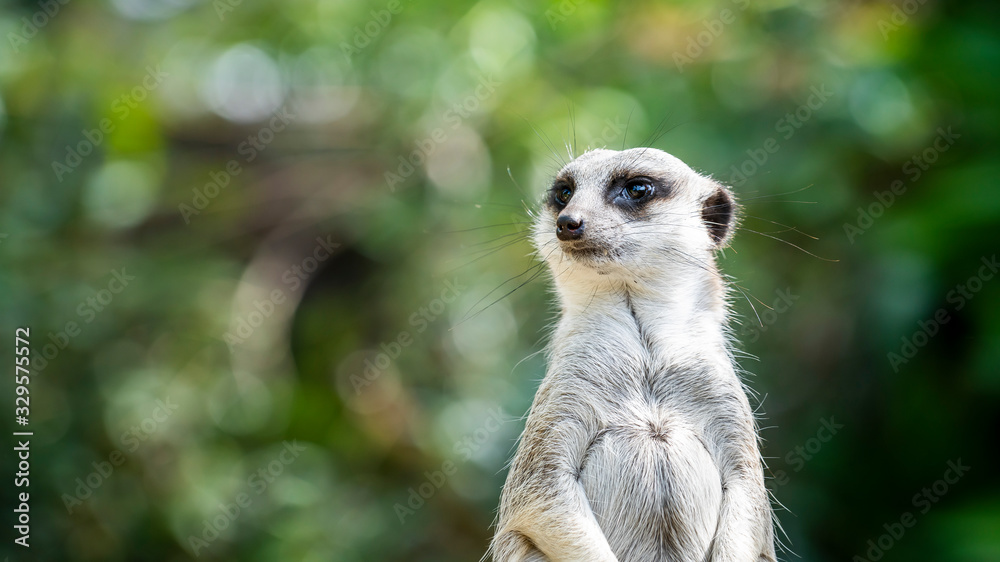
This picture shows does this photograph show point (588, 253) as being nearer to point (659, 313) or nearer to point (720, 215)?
point (659, 313)

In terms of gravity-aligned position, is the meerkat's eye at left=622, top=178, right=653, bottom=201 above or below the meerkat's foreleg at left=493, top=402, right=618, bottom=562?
above

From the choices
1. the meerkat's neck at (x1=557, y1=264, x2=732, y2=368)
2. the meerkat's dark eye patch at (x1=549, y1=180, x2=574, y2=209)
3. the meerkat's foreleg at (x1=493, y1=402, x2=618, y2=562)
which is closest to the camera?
the meerkat's foreleg at (x1=493, y1=402, x2=618, y2=562)

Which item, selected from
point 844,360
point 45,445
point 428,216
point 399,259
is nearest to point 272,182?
point 399,259

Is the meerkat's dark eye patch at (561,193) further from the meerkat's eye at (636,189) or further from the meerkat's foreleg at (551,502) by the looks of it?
the meerkat's foreleg at (551,502)

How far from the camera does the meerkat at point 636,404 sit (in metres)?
2.12

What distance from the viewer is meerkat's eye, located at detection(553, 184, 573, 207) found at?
2.55 metres

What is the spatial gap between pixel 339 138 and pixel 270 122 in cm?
52

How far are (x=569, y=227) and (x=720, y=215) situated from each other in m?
0.67

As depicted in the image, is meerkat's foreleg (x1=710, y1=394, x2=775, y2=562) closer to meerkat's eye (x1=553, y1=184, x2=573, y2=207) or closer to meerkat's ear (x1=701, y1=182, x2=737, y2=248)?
meerkat's ear (x1=701, y1=182, x2=737, y2=248)

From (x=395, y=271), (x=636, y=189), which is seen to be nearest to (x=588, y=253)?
(x=636, y=189)

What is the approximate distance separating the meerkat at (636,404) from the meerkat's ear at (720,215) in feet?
0.26

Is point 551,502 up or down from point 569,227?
down

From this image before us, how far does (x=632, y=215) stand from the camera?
238 centimetres

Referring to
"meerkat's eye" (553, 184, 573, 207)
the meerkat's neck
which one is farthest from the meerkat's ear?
"meerkat's eye" (553, 184, 573, 207)
